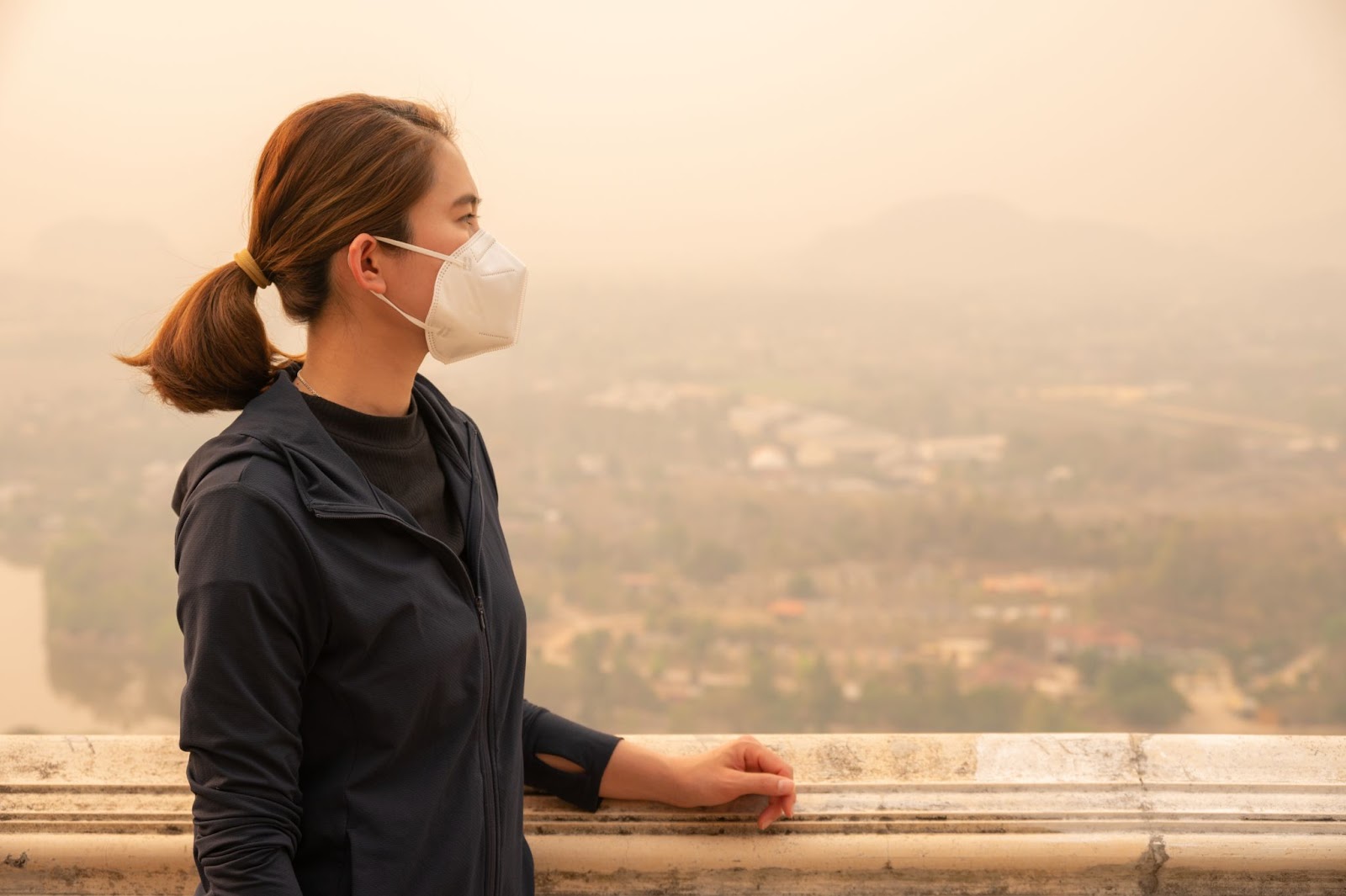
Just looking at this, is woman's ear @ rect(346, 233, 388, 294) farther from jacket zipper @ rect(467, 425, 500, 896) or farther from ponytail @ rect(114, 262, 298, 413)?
jacket zipper @ rect(467, 425, 500, 896)

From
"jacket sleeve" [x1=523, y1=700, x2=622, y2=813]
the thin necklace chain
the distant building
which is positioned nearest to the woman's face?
the thin necklace chain

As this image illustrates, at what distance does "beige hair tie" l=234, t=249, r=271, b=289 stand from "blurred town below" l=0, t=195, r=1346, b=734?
24.3m

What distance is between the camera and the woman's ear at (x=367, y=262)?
0.92 meters

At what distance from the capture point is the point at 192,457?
860 millimetres

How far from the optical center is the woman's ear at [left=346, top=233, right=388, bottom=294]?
917 millimetres

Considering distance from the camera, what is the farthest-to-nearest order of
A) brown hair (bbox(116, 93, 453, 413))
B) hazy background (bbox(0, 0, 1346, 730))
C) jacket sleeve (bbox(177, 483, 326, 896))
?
hazy background (bbox(0, 0, 1346, 730))
brown hair (bbox(116, 93, 453, 413))
jacket sleeve (bbox(177, 483, 326, 896))

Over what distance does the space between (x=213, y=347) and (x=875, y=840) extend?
3.07ft

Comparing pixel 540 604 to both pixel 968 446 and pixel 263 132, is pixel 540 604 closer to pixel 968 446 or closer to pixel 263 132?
pixel 968 446

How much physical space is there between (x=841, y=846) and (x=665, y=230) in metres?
32.0

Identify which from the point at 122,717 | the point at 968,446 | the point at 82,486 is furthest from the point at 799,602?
the point at 82,486

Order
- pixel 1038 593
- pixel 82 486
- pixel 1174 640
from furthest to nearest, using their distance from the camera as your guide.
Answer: pixel 1038 593, pixel 1174 640, pixel 82 486

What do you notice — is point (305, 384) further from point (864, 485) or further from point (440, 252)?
point (864, 485)

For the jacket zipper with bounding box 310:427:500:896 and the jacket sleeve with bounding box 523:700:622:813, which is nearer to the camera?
the jacket zipper with bounding box 310:427:500:896

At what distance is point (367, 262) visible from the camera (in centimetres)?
94
